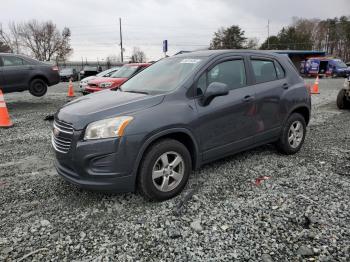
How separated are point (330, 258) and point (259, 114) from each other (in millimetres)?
2221

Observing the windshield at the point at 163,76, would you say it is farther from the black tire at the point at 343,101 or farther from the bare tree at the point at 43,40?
the bare tree at the point at 43,40

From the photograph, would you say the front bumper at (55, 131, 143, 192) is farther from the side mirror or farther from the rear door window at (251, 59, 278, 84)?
the rear door window at (251, 59, 278, 84)

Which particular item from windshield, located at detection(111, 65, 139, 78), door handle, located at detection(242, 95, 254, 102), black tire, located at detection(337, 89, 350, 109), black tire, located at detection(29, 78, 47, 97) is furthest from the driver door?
black tire, located at detection(29, 78, 47, 97)

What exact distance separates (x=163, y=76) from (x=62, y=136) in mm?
1555

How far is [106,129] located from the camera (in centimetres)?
302

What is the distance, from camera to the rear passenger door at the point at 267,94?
4320 millimetres

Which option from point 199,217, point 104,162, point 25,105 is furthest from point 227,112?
point 25,105

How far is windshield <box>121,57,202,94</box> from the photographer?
3.73 metres

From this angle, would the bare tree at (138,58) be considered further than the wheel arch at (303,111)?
Yes

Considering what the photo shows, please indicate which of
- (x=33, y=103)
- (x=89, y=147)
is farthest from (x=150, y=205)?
(x=33, y=103)

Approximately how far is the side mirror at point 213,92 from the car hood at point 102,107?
1.78ft

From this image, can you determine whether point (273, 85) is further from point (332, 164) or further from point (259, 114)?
point (332, 164)

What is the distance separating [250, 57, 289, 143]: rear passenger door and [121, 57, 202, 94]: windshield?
1.06 meters

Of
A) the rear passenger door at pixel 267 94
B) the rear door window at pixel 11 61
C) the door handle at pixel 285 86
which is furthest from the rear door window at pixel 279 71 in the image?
the rear door window at pixel 11 61
